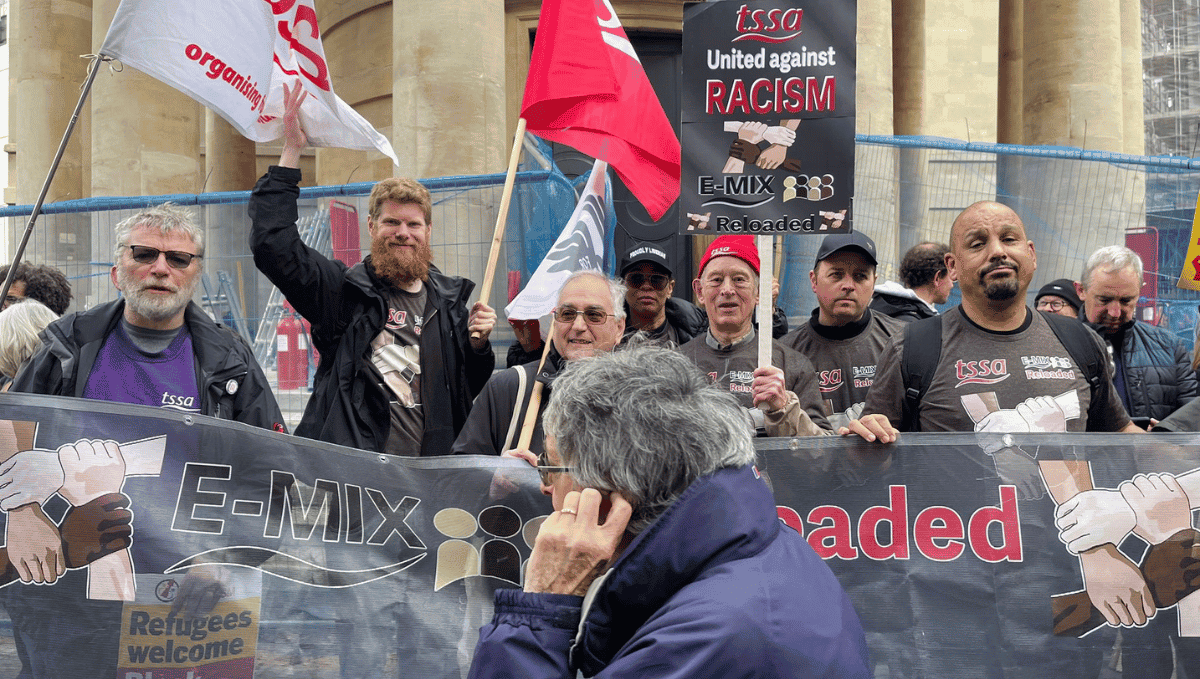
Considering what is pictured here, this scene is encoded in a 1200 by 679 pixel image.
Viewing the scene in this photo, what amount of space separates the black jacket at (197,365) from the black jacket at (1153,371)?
4128mm

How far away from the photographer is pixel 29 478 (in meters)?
3.28

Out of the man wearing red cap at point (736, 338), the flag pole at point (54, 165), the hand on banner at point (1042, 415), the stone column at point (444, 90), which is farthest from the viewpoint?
the stone column at point (444, 90)

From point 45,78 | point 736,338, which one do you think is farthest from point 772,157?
point 45,78

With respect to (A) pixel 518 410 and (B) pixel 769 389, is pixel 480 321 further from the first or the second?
(B) pixel 769 389

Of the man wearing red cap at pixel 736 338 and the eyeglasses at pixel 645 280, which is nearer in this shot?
the man wearing red cap at pixel 736 338

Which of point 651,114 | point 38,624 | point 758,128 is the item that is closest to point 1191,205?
point 651,114

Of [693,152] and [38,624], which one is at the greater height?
[693,152]

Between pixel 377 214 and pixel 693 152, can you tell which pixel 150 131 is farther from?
pixel 693 152

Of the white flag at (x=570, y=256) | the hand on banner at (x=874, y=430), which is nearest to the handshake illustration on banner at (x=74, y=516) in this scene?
the hand on banner at (x=874, y=430)

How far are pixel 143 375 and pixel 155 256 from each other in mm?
448

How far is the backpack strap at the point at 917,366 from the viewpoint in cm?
382

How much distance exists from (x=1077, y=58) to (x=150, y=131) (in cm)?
1226

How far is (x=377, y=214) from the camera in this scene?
469 cm

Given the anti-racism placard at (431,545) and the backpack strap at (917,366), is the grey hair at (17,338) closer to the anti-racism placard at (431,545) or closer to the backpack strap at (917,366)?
the anti-racism placard at (431,545)
